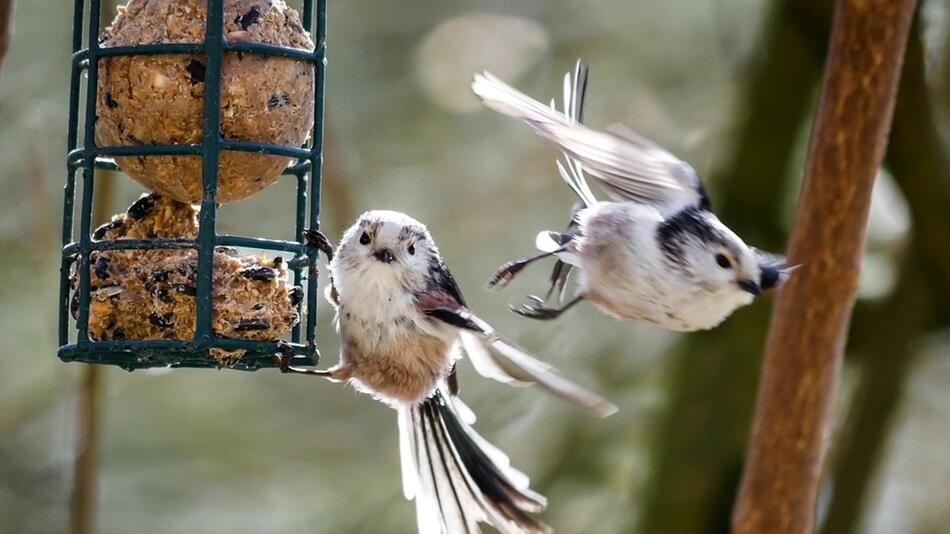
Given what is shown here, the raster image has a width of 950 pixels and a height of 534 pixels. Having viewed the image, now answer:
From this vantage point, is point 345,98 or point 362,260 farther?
point 345,98

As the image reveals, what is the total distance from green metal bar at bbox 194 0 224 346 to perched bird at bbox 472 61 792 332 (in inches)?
28.6

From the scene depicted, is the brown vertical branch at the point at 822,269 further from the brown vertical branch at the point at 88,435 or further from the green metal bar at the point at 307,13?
the brown vertical branch at the point at 88,435

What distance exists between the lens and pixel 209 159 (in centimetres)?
369

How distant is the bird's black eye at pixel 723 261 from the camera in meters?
3.91

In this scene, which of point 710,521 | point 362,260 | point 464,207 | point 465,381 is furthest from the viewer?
point 465,381

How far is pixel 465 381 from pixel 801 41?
2446 millimetres

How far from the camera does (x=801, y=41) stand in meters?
5.92

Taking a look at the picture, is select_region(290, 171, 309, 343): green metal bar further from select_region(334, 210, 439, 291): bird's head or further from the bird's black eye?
the bird's black eye

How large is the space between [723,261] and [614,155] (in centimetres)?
49

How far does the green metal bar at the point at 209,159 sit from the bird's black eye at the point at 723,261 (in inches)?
57.2

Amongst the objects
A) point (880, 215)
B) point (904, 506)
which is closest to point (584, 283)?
point (880, 215)

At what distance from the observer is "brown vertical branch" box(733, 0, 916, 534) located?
14.5ft

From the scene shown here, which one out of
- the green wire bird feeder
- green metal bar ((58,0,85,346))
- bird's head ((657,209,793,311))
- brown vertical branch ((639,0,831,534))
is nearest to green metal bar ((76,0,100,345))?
the green wire bird feeder

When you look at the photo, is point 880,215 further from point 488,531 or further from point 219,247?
point 219,247
